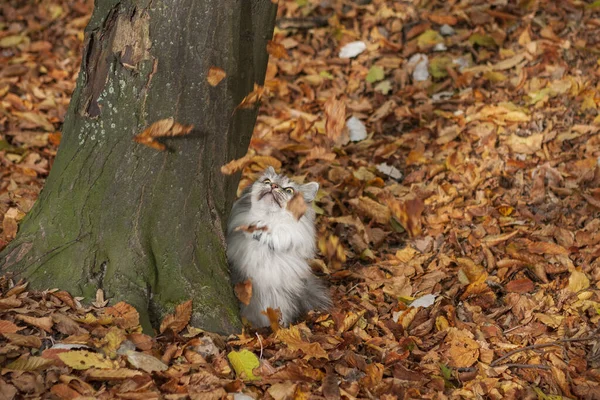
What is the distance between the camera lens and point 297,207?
465cm

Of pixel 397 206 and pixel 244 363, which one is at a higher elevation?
pixel 244 363

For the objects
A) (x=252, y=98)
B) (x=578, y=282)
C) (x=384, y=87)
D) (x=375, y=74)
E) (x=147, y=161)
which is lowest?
(x=578, y=282)

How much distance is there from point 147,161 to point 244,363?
126cm

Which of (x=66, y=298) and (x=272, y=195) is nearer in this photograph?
(x=66, y=298)

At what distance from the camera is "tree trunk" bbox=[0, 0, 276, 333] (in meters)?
3.66

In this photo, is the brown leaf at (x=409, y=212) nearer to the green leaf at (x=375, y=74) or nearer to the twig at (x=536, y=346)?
the twig at (x=536, y=346)

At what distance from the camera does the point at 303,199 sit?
4.76 metres

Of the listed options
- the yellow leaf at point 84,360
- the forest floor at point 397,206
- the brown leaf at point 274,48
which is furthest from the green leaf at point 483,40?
the yellow leaf at point 84,360

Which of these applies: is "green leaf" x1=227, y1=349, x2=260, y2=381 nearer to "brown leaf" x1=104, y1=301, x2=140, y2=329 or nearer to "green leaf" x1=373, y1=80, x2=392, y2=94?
"brown leaf" x1=104, y1=301, x2=140, y2=329

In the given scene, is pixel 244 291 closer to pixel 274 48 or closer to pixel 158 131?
pixel 158 131

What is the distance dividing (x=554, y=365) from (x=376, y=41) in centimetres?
472

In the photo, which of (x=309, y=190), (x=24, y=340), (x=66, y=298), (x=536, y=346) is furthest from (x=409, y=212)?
(x=24, y=340)

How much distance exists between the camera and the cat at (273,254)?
14.8 ft

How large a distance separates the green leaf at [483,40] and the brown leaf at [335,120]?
1.80 m
